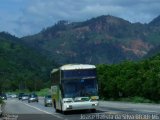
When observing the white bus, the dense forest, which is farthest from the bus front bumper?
the dense forest

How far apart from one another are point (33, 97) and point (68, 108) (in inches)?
2293

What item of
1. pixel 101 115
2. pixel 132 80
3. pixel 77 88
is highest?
pixel 132 80

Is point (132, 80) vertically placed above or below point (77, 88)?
above

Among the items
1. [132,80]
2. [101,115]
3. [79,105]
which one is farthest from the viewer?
[132,80]

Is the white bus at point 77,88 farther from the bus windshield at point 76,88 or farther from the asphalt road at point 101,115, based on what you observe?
the asphalt road at point 101,115

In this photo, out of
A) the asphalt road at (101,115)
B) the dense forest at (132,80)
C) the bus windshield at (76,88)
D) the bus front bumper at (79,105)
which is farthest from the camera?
the dense forest at (132,80)

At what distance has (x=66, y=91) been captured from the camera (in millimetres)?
33719

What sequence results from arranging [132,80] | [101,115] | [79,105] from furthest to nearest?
[132,80] → [79,105] → [101,115]

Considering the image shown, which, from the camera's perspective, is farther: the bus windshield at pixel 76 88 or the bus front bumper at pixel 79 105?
the bus windshield at pixel 76 88

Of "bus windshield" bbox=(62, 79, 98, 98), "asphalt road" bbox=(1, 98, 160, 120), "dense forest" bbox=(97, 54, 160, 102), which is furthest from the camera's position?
"dense forest" bbox=(97, 54, 160, 102)

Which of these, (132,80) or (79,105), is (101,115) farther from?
(132,80)

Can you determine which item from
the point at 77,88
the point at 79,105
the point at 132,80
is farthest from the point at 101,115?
the point at 132,80

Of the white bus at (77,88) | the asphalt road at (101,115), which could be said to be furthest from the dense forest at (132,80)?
the white bus at (77,88)

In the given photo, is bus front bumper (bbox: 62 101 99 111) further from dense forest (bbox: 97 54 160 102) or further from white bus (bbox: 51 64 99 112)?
dense forest (bbox: 97 54 160 102)
